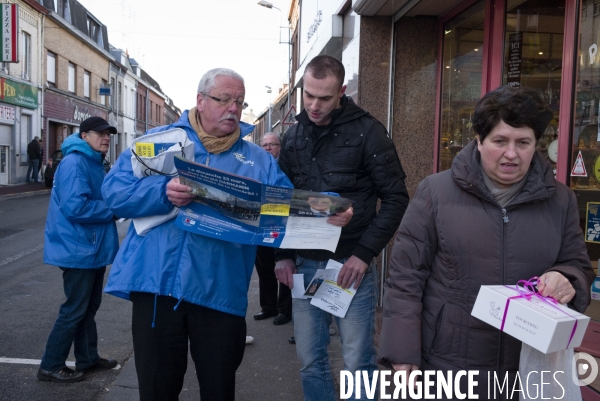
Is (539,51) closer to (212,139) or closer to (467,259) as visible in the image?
(467,259)

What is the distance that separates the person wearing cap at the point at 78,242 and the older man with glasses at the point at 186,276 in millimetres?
1453

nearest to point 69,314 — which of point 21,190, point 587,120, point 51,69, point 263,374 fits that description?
point 263,374

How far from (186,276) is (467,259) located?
1.24 m

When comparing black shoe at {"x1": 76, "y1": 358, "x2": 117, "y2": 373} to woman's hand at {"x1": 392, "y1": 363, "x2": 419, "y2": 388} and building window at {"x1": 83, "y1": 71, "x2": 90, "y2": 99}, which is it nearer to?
woman's hand at {"x1": 392, "y1": 363, "x2": 419, "y2": 388}

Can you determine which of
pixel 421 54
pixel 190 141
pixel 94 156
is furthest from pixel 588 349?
pixel 94 156

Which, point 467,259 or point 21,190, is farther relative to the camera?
point 21,190

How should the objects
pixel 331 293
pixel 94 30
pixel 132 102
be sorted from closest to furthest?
pixel 331 293 < pixel 94 30 < pixel 132 102

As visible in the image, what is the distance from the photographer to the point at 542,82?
3.73m

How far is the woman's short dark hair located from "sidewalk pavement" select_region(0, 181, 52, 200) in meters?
19.1

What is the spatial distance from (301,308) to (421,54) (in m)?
3.41

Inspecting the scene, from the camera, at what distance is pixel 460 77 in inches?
198

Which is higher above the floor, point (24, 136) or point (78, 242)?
point (24, 136)

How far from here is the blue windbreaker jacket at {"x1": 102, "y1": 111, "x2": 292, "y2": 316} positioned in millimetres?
2521

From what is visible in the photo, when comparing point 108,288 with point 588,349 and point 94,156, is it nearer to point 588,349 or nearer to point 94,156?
point 94,156
